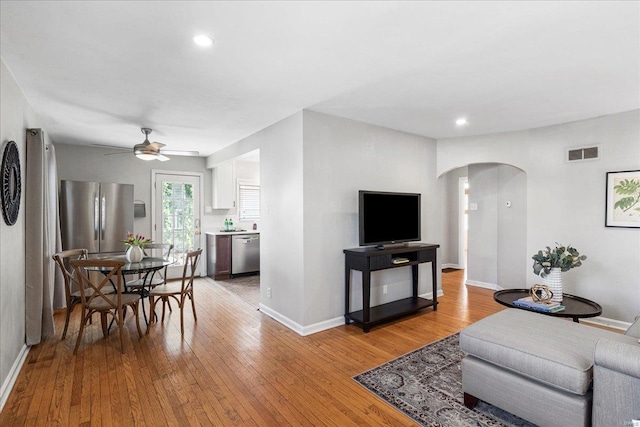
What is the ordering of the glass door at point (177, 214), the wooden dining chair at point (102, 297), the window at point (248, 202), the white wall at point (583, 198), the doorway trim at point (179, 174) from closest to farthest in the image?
1. the wooden dining chair at point (102, 297)
2. the white wall at point (583, 198)
3. the doorway trim at point (179, 174)
4. the glass door at point (177, 214)
5. the window at point (248, 202)

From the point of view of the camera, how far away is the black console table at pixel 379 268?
3615mm

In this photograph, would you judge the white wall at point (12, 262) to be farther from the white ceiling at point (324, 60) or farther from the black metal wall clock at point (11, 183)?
the white ceiling at point (324, 60)

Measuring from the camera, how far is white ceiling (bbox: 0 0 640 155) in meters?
1.85

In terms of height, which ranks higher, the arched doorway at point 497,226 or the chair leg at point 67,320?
the arched doorway at point 497,226

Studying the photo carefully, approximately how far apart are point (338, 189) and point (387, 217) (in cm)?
71

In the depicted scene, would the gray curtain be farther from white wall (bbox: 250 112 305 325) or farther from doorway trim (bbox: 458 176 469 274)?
doorway trim (bbox: 458 176 469 274)

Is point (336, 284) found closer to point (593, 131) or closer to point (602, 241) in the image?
point (602, 241)

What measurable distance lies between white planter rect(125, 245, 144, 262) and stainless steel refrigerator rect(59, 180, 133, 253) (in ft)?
5.14

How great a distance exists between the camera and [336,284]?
3881 mm

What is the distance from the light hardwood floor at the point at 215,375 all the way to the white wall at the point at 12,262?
168 millimetres

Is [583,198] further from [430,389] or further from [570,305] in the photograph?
[430,389]

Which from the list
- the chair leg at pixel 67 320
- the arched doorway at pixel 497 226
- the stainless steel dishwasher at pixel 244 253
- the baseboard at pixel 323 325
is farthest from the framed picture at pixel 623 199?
the chair leg at pixel 67 320

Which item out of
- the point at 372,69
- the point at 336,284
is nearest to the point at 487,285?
the point at 336,284

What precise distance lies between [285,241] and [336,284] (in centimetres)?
80
